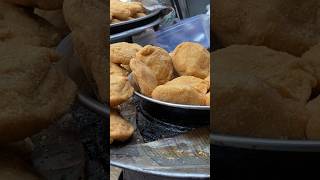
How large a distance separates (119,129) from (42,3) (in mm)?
243

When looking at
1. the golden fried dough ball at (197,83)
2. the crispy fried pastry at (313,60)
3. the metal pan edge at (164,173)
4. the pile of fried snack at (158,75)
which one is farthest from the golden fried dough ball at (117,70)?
the crispy fried pastry at (313,60)

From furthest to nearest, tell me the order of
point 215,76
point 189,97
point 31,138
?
point 189,97 → point 31,138 → point 215,76

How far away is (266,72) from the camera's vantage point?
0.57 metres

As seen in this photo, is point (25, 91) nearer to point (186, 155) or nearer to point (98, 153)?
point (98, 153)

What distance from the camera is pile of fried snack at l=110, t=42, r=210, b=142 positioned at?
74 cm

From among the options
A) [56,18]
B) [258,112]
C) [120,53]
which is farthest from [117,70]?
[258,112]

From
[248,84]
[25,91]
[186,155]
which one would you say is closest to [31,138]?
[25,91]

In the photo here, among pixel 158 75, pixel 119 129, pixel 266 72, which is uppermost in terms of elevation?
pixel 266 72

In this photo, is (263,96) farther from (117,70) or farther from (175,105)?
(117,70)

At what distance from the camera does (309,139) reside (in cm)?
57

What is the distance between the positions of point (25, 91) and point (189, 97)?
0.36 metres

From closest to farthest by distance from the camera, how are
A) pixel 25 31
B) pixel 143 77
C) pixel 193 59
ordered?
pixel 25 31 < pixel 193 59 < pixel 143 77

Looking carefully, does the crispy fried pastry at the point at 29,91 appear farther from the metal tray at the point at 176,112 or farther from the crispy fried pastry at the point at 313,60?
the crispy fried pastry at the point at 313,60

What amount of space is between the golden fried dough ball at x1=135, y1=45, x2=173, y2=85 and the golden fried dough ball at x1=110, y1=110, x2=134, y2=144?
309mm
